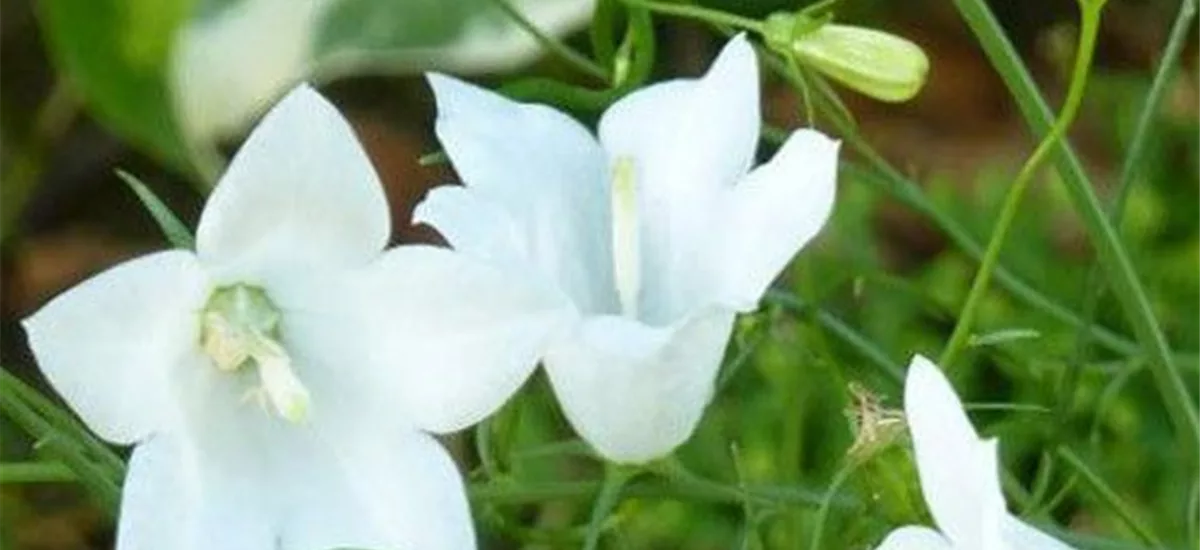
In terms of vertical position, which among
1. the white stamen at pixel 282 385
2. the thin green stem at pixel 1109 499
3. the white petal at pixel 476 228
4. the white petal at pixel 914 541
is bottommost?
the thin green stem at pixel 1109 499

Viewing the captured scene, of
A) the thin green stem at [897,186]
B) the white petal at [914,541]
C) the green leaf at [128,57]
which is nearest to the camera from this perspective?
the white petal at [914,541]

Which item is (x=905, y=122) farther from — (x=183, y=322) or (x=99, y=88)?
(x=183, y=322)

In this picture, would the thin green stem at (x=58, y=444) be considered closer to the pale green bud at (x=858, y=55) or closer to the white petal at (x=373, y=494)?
the white petal at (x=373, y=494)

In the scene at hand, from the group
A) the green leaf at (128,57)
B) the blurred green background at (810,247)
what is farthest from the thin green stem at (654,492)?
the green leaf at (128,57)

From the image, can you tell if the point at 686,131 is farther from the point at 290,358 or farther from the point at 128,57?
the point at 128,57

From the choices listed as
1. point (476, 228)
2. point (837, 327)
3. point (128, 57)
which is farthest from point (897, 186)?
point (128, 57)

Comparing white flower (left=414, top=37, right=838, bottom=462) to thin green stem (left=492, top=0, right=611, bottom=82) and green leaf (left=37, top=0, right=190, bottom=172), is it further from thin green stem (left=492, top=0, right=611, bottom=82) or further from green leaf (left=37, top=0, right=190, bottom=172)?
green leaf (left=37, top=0, right=190, bottom=172)

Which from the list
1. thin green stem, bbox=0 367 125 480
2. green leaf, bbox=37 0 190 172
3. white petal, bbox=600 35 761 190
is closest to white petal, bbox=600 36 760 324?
white petal, bbox=600 35 761 190
